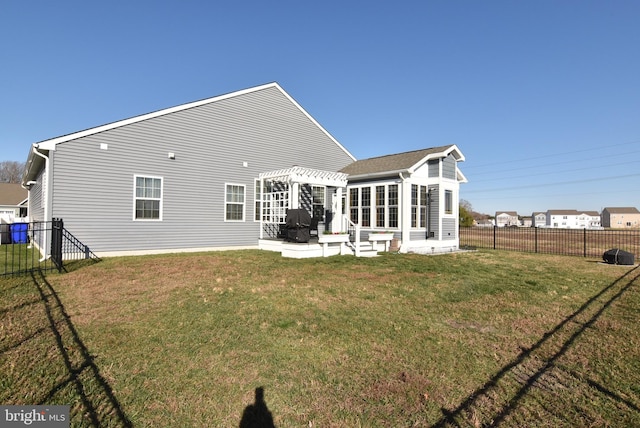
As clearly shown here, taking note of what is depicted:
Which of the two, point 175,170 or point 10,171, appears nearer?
point 175,170

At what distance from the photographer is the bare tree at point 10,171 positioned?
168 ft

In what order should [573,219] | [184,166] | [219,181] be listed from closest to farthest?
[184,166] < [219,181] < [573,219]

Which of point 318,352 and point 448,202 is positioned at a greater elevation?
point 448,202

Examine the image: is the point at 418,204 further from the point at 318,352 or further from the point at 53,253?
the point at 53,253

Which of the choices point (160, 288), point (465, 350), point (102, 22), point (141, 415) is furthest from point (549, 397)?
→ point (102, 22)

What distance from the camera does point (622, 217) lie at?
8988cm

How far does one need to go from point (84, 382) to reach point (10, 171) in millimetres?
69812

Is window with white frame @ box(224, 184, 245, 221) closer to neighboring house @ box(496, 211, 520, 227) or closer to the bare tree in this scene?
the bare tree

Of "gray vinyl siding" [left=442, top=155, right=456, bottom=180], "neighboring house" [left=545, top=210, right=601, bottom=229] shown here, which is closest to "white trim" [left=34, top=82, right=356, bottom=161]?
"gray vinyl siding" [left=442, top=155, right=456, bottom=180]

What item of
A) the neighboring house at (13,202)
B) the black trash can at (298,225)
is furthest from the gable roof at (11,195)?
the black trash can at (298,225)

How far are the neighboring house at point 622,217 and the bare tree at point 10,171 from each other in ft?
441

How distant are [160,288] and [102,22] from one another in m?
11.1

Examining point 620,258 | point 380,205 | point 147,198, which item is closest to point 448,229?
point 380,205

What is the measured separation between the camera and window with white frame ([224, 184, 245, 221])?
44.1 feet
